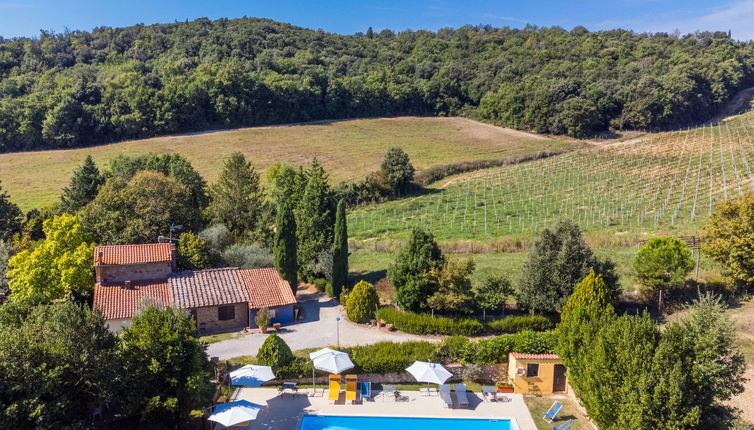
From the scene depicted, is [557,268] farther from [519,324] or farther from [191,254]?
[191,254]

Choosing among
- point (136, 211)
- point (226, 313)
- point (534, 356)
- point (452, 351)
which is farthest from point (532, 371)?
point (136, 211)

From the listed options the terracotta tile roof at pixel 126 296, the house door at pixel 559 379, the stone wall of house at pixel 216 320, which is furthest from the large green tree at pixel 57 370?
the house door at pixel 559 379

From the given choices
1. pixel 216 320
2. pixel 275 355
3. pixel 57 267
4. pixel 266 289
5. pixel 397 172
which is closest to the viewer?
pixel 275 355

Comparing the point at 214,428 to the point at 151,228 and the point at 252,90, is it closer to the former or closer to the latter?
the point at 151,228

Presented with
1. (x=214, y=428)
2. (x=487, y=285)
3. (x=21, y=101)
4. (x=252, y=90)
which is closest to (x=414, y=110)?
(x=252, y=90)

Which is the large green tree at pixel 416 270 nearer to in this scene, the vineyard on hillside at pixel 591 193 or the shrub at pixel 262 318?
the shrub at pixel 262 318
